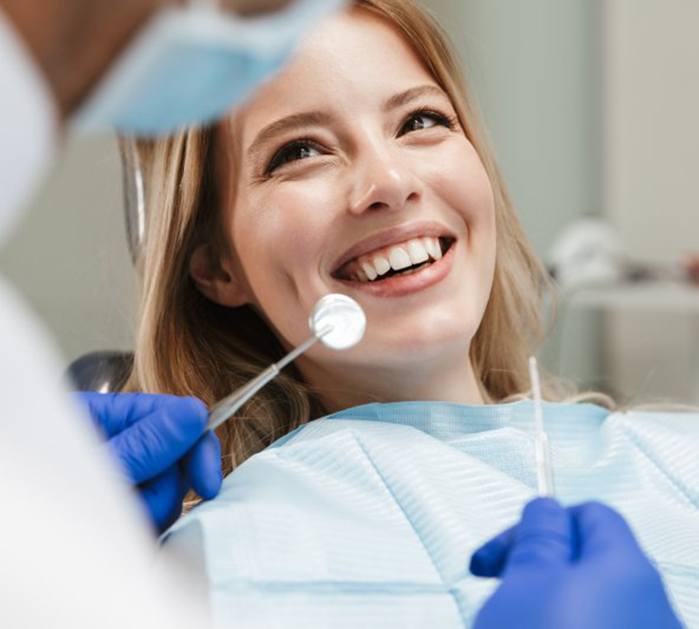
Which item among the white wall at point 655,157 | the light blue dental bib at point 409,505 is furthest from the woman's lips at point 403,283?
the white wall at point 655,157

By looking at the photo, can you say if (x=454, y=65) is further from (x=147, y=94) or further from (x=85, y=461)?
(x=85, y=461)

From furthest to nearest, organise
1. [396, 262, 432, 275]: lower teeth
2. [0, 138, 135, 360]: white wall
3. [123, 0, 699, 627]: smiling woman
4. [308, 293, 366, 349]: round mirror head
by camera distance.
A: [0, 138, 135, 360]: white wall
[396, 262, 432, 275]: lower teeth
[308, 293, 366, 349]: round mirror head
[123, 0, 699, 627]: smiling woman

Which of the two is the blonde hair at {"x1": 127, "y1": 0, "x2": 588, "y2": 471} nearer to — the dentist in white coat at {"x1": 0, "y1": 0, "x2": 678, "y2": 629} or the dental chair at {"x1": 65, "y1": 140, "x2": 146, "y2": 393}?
the dental chair at {"x1": 65, "y1": 140, "x2": 146, "y2": 393}

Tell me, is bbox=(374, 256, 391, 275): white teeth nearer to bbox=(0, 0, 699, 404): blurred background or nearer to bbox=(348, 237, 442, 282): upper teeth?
bbox=(348, 237, 442, 282): upper teeth

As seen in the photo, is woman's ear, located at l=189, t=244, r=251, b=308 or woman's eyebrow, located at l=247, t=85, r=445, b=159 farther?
woman's ear, located at l=189, t=244, r=251, b=308

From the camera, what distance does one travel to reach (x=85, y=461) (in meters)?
0.55

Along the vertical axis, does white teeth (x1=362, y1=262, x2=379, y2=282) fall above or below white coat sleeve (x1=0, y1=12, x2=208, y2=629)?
above

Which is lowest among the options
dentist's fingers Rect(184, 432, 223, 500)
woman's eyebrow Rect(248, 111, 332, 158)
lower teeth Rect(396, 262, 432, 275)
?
dentist's fingers Rect(184, 432, 223, 500)

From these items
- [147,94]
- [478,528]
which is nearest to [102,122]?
[147,94]

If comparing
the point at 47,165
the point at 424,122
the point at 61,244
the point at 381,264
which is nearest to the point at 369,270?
the point at 381,264

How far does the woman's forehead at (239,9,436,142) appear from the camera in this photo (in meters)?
1.25

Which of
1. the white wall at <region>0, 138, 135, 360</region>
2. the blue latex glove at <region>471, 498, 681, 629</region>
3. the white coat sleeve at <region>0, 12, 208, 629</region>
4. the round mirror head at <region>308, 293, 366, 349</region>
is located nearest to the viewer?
the white coat sleeve at <region>0, 12, 208, 629</region>

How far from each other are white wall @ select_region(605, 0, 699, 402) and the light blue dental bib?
209 cm

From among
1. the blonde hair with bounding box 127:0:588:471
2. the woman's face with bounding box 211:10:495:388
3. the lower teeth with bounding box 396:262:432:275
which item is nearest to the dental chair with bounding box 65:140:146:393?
the blonde hair with bounding box 127:0:588:471
